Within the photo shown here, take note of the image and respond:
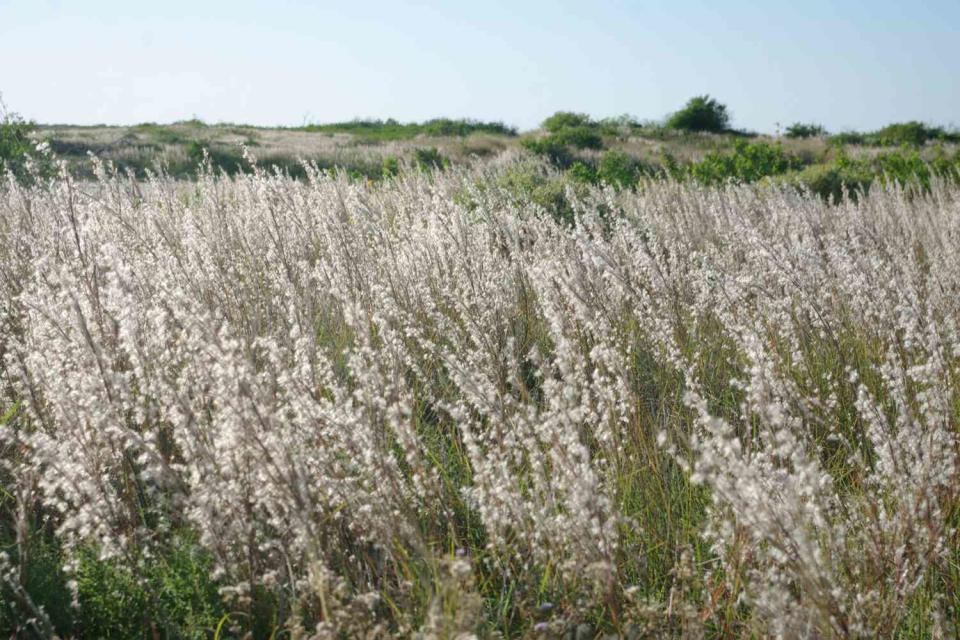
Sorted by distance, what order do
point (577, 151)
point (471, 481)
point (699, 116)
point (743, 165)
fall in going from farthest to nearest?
point (699, 116) < point (577, 151) < point (743, 165) < point (471, 481)

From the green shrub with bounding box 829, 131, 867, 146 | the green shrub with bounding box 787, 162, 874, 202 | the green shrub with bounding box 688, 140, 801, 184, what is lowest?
the green shrub with bounding box 787, 162, 874, 202

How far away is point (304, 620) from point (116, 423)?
2.33 ft

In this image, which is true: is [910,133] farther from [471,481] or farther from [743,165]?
[471,481]

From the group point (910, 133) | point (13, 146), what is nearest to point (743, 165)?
point (13, 146)

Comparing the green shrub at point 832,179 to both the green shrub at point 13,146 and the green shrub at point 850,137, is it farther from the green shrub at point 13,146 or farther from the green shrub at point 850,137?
the green shrub at point 850,137

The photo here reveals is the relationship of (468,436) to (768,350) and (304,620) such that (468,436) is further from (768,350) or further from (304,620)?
(768,350)

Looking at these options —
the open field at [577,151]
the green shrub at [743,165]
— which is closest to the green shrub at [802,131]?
the open field at [577,151]

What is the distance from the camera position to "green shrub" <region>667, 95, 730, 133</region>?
124 ft

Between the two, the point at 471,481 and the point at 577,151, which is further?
the point at 577,151

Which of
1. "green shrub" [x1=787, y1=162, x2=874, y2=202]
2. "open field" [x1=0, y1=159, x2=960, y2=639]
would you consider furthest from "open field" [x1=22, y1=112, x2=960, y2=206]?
"open field" [x1=0, y1=159, x2=960, y2=639]

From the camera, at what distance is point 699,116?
125 feet

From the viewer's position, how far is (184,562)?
1.99 meters

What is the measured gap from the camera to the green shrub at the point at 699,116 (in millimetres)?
37812

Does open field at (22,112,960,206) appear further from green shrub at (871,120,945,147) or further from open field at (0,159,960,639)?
open field at (0,159,960,639)
